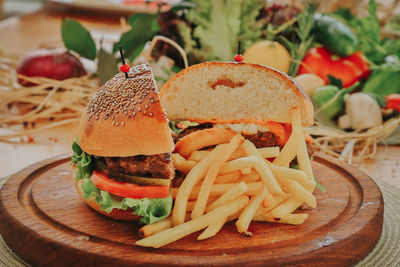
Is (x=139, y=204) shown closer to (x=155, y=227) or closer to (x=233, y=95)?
(x=155, y=227)

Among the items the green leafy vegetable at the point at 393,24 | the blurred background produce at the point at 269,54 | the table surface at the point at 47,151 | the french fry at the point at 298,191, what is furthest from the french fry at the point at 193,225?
the green leafy vegetable at the point at 393,24

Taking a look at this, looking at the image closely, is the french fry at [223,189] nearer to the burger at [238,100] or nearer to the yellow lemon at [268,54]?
the burger at [238,100]

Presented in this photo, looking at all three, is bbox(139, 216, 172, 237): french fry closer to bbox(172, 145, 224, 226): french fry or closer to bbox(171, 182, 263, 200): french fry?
bbox(172, 145, 224, 226): french fry

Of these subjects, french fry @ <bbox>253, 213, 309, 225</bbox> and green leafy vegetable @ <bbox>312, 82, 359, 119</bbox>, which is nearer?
french fry @ <bbox>253, 213, 309, 225</bbox>

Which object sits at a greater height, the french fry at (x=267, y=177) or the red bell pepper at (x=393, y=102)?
the french fry at (x=267, y=177)

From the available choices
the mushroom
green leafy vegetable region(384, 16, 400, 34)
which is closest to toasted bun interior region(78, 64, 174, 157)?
the mushroom

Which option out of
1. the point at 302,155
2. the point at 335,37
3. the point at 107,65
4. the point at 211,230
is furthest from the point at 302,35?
the point at 211,230
